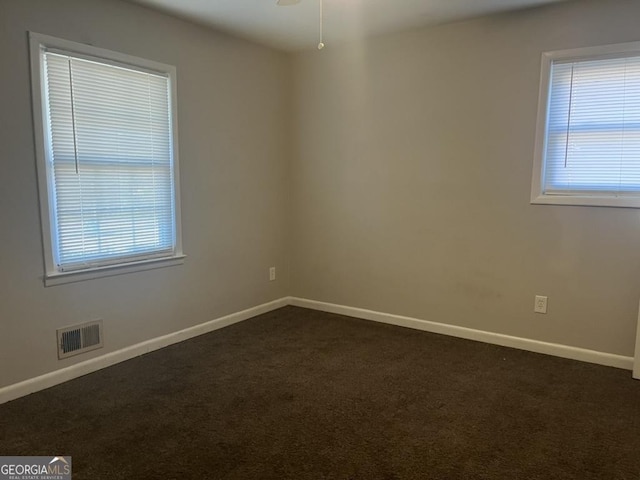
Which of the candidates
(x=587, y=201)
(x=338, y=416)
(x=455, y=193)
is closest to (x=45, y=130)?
(x=338, y=416)

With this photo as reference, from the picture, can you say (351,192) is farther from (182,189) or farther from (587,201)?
(587,201)

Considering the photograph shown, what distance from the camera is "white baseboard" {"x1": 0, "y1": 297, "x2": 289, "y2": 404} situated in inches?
103

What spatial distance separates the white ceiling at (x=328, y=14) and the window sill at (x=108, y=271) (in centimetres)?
175

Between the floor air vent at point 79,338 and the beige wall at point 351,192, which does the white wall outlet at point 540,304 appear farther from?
the floor air vent at point 79,338

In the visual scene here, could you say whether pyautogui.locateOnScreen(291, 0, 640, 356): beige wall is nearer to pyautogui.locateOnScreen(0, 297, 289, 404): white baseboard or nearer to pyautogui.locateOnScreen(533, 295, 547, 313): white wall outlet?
pyautogui.locateOnScreen(533, 295, 547, 313): white wall outlet

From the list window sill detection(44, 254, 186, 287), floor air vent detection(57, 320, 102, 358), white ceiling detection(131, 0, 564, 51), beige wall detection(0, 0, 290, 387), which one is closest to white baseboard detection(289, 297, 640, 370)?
beige wall detection(0, 0, 290, 387)

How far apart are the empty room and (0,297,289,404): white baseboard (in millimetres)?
16

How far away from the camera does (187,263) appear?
353 centimetres

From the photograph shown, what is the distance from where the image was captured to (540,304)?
3.28m

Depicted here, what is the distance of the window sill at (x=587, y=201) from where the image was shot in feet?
9.47

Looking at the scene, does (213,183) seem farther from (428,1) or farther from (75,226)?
(428,1)

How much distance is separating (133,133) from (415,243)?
231 centimetres

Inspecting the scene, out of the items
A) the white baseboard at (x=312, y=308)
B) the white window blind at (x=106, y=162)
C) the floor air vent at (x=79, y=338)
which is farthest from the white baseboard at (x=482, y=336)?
the floor air vent at (x=79, y=338)

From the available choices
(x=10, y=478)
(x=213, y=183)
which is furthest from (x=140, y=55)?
(x=10, y=478)
